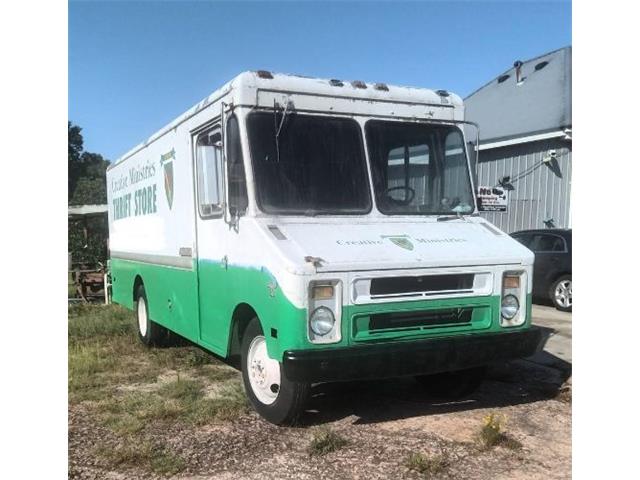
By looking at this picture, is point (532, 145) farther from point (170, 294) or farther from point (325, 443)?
point (325, 443)

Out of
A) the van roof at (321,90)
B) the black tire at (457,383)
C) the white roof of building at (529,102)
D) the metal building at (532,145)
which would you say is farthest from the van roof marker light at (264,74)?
the white roof of building at (529,102)

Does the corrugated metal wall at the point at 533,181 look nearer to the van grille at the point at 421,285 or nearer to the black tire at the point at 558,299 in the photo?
the black tire at the point at 558,299

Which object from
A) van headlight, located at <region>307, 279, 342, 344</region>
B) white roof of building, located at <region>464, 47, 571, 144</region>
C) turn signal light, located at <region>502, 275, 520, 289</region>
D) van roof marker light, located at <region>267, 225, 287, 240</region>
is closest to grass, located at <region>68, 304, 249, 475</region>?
van headlight, located at <region>307, 279, 342, 344</region>

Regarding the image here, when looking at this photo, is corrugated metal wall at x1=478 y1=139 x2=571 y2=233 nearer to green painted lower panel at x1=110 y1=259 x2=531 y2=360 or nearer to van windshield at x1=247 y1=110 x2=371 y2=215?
green painted lower panel at x1=110 y1=259 x2=531 y2=360

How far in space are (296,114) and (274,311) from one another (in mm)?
1642

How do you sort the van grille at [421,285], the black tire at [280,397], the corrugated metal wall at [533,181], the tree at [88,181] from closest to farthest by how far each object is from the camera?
the van grille at [421,285] < the black tire at [280,397] < the corrugated metal wall at [533,181] < the tree at [88,181]

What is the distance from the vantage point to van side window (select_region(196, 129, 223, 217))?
524 cm

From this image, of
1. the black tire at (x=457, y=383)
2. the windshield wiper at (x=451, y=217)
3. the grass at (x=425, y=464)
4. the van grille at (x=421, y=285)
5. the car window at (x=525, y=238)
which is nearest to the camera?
the grass at (x=425, y=464)

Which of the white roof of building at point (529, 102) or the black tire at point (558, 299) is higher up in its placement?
the white roof of building at point (529, 102)

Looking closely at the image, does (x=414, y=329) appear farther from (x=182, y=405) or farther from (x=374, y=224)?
(x=182, y=405)

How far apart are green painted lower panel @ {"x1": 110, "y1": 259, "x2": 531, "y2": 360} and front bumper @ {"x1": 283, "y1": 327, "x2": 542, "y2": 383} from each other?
0.20ft

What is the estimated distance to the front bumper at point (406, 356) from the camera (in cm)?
409

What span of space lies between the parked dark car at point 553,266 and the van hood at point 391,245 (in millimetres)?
6338

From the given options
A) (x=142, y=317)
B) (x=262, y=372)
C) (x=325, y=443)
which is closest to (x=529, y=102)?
(x=142, y=317)
